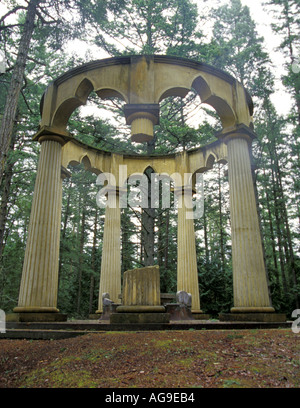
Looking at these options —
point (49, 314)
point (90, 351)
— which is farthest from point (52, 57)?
point (90, 351)

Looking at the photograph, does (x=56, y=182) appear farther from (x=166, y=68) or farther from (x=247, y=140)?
(x=247, y=140)

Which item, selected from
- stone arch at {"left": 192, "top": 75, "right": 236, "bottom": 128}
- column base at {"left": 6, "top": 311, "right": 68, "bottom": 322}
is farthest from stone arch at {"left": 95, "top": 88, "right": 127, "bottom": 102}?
column base at {"left": 6, "top": 311, "right": 68, "bottom": 322}

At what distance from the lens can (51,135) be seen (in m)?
11.2

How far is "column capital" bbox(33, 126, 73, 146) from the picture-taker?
1104 centimetres

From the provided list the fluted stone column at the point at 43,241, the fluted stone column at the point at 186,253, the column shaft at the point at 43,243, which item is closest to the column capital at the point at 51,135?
the fluted stone column at the point at 43,241

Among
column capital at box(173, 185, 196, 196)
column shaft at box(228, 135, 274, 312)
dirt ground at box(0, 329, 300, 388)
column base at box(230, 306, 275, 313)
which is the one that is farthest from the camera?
column capital at box(173, 185, 196, 196)

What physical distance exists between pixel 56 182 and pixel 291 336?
328 inches

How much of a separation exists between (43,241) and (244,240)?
6.37 metres

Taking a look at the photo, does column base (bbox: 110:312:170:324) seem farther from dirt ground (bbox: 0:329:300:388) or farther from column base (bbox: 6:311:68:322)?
column base (bbox: 6:311:68:322)

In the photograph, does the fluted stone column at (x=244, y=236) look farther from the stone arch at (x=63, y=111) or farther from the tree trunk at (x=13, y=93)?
the tree trunk at (x=13, y=93)

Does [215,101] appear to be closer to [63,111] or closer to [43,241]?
[63,111]

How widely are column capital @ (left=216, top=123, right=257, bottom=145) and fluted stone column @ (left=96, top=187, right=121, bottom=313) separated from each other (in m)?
6.91

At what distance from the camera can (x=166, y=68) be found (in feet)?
35.3

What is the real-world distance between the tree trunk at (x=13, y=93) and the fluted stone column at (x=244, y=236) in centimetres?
729
